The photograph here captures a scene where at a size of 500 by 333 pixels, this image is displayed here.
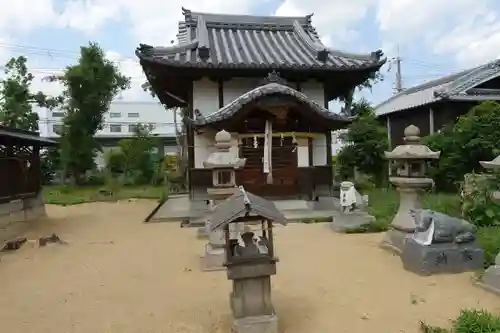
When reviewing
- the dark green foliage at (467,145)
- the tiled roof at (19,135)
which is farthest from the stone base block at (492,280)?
the tiled roof at (19,135)

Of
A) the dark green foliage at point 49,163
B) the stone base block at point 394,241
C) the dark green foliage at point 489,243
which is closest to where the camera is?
the dark green foliage at point 489,243

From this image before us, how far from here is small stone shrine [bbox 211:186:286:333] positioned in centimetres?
429

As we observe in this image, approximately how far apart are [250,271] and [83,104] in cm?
2485

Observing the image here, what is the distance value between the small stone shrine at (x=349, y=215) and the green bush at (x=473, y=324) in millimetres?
5271

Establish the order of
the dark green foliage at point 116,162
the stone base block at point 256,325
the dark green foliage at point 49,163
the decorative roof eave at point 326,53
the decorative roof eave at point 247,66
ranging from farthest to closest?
the dark green foliage at point 116,162 < the dark green foliage at point 49,163 < the decorative roof eave at point 326,53 < the decorative roof eave at point 247,66 < the stone base block at point 256,325

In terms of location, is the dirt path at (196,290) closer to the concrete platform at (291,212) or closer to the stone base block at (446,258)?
the stone base block at (446,258)

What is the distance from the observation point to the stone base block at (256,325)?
4.26 m

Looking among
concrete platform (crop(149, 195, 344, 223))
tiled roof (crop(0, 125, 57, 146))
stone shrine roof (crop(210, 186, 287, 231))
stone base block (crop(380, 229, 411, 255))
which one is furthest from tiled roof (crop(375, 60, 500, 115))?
tiled roof (crop(0, 125, 57, 146))

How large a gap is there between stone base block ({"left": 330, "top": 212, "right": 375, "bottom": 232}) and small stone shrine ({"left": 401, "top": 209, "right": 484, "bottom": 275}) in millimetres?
3240

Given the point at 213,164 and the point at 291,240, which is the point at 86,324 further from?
the point at 291,240

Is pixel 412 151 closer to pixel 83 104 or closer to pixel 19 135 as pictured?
pixel 19 135

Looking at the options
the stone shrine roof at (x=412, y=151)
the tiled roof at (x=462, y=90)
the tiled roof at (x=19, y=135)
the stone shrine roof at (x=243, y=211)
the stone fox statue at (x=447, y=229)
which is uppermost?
the tiled roof at (x=462, y=90)

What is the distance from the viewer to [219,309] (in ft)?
16.5

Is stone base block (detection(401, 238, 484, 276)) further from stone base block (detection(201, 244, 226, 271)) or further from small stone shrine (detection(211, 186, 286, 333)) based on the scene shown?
stone base block (detection(201, 244, 226, 271))
